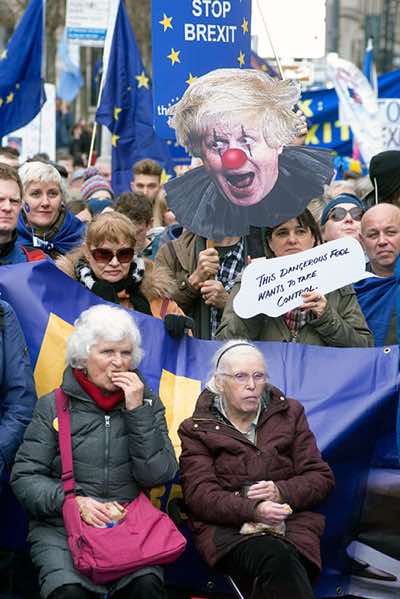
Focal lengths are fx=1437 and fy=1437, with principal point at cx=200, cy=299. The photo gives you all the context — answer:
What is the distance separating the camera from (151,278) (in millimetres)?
7031

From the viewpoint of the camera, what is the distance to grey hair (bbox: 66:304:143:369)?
608 centimetres

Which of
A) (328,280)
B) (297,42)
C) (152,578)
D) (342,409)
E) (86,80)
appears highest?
(86,80)

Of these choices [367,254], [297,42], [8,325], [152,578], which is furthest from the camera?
[297,42]

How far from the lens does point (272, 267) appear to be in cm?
651

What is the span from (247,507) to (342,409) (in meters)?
0.82

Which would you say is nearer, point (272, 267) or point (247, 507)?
point (247, 507)

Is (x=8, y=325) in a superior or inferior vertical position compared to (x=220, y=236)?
inferior

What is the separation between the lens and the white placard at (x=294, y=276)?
6.48m

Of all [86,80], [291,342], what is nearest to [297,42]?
[291,342]

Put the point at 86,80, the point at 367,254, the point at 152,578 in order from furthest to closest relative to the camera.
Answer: the point at 86,80
the point at 367,254
the point at 152,578

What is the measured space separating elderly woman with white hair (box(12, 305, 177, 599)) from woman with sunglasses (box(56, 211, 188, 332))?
2.59 feet

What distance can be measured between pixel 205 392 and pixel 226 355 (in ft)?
0.67

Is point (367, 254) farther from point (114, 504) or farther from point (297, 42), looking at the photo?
point (297, 42)

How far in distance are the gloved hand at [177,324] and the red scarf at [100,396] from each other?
2.42ft
